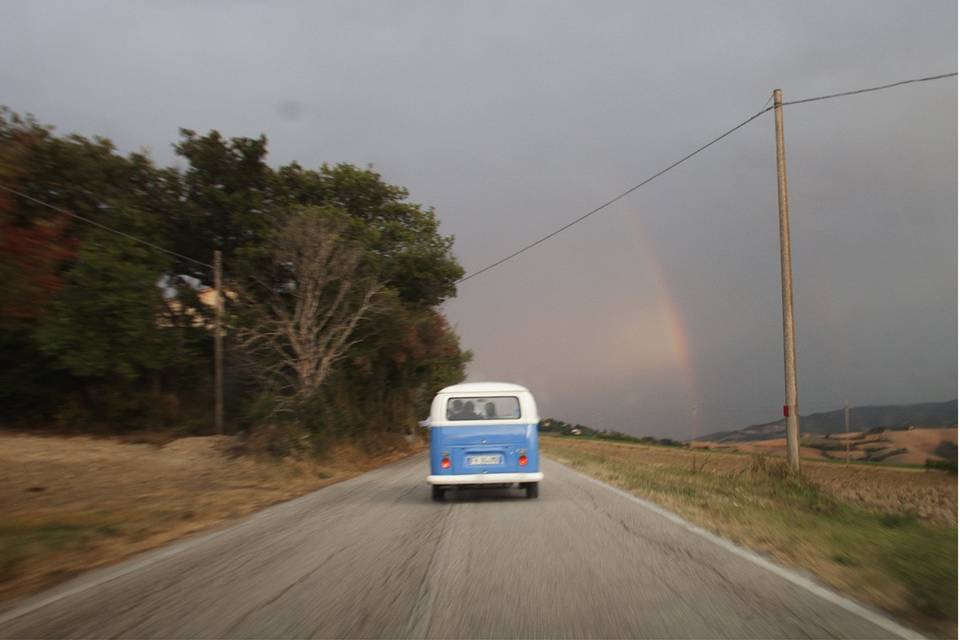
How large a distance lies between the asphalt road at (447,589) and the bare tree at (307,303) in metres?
17.1

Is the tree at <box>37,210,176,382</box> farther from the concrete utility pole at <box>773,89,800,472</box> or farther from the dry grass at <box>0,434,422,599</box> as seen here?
the concrete utility pole at <box>773,89,800,472</box>

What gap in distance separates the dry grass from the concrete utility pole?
10.9m

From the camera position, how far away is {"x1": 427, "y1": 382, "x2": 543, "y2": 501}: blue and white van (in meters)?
13.1

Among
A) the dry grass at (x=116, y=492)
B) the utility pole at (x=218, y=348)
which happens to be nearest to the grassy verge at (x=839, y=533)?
the dry grass at (x=116, y=492)

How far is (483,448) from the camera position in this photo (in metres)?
13.2

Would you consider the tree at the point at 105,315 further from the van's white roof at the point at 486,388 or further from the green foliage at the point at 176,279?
the van's white roof at the point at 486,388

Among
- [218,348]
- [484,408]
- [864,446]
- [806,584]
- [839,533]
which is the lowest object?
[864,446]

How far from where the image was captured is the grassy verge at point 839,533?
600 cm

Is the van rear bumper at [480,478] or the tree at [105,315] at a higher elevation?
the tree at [105,315]

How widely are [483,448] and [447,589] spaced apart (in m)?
6.72

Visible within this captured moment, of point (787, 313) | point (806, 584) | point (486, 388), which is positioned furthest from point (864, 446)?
point (806, 584)

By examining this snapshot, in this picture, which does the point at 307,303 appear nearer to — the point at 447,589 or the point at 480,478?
the point at 480,478

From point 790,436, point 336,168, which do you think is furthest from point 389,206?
point 790,436

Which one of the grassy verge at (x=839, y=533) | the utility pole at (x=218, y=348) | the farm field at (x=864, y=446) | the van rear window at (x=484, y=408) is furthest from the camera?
the farm field at (x=864, y=446)
